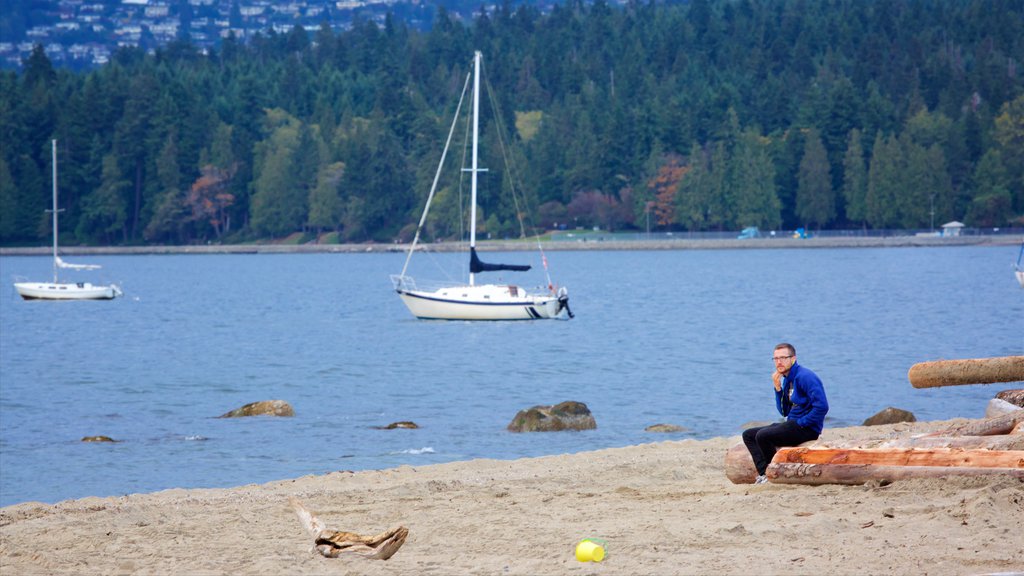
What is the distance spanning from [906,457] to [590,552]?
10.4 feet

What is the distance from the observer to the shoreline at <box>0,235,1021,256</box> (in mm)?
137375

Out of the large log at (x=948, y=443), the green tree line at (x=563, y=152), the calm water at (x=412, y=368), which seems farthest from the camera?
the green tree line at (x=563, y=152)

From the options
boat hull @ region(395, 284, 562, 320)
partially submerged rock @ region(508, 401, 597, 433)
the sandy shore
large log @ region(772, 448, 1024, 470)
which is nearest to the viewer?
the sandy shore

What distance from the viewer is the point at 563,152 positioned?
153 metres

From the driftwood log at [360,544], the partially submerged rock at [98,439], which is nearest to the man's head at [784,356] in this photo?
the driftwood log at [360,544]

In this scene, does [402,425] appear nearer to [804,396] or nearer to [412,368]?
[804,396]

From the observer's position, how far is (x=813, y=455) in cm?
1198

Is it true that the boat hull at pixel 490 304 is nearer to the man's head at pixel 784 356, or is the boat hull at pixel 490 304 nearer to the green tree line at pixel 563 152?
the man's head at pixel 784 356

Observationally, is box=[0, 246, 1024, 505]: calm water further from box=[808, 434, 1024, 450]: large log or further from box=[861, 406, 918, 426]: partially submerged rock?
box=[808, 434, 1024, 450]: large log

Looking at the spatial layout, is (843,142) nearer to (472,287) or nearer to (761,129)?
(761,129)

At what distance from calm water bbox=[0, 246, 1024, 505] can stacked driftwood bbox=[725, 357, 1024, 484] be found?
8.56m

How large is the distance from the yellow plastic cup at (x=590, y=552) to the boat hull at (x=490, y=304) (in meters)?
39.3

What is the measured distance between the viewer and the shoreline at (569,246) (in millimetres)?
137375

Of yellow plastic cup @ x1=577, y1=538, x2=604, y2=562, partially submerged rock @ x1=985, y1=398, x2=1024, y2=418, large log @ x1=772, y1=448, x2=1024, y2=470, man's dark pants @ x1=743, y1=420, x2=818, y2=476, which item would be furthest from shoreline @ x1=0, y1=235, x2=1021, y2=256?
yellow plastic cup @ x1=577, y1=538, x2=604, y2=562
